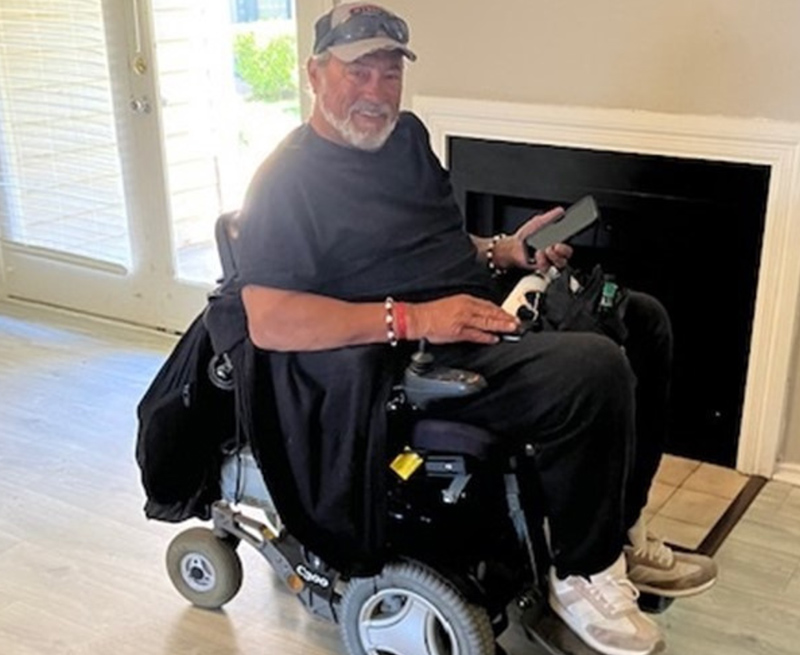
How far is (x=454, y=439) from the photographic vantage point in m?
1.76

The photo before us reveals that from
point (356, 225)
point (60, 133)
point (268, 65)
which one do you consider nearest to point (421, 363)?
point (356, 225)

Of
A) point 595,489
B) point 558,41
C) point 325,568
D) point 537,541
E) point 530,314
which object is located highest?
point 558,41

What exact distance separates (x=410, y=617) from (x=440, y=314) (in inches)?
21.4

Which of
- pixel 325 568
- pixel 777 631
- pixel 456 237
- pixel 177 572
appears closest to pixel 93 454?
pixel 177 572

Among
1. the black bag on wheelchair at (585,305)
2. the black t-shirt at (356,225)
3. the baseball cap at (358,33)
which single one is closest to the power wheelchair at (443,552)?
the black t-shirt at (356,225)

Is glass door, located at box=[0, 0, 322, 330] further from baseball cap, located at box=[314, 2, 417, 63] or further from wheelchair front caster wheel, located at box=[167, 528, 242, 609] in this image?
wheelchair front caster wheel, located at box=[167, 528, 242, 609]

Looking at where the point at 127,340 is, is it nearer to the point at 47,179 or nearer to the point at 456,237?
the point at 47,179

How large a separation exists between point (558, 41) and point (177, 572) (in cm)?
161

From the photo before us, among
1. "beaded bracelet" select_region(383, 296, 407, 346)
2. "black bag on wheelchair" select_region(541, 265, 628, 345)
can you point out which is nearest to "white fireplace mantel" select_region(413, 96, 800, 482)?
"black bag on wheelchair" select_region(541, 265, 628, 345)

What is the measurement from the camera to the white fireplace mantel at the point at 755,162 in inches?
99.3

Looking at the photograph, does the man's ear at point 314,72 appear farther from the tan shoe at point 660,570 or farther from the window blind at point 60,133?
the window blind at point 60,133

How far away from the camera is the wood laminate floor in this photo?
7.00 feet

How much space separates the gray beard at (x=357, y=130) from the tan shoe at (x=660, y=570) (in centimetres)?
91

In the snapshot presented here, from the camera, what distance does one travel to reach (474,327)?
1785 mm
